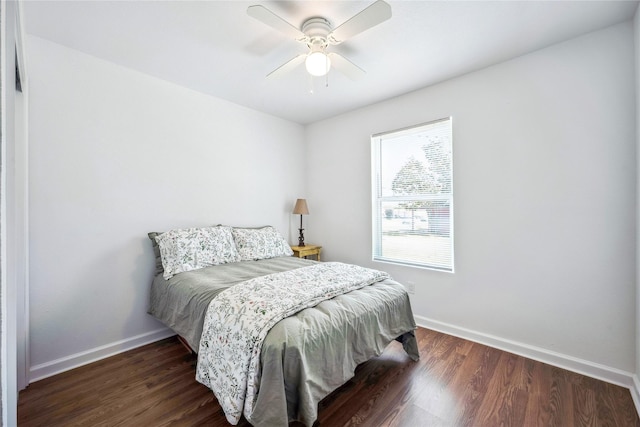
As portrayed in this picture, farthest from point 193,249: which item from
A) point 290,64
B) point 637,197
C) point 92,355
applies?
point 637,197

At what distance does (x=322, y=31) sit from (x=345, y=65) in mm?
305

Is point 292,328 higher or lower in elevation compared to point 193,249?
lower

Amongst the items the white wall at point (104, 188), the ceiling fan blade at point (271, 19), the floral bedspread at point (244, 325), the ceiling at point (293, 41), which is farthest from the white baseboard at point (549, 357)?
the ceiling fan blade at point (271, 19)

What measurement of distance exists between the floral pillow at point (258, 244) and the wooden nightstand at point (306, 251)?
0.29 m

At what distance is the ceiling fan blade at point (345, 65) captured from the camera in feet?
6.55

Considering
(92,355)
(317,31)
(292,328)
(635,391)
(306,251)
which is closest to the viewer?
(292,328)

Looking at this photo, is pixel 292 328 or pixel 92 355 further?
pixel 92 355

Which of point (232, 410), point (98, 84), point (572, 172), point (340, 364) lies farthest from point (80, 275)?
point (572, 172)

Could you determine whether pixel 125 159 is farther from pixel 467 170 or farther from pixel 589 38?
pixel 589 38

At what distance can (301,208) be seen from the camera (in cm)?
369

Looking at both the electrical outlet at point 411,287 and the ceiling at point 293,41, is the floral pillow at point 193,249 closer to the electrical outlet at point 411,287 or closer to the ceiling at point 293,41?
the ceiling at point 293,41

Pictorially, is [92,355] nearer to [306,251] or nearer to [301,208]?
[306,251]

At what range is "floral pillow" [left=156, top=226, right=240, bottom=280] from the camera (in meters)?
2.33

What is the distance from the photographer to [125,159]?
241cm
